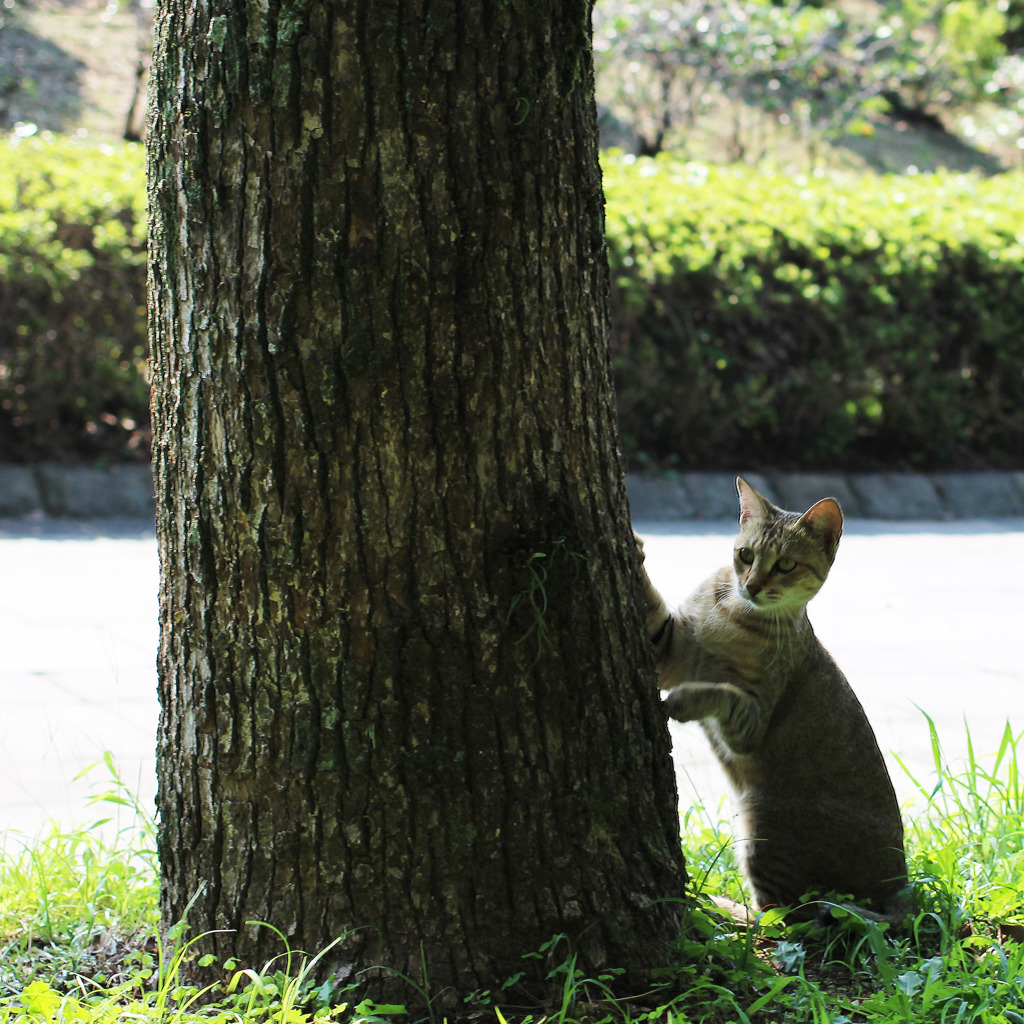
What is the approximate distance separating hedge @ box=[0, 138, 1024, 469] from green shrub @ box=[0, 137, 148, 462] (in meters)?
0.01

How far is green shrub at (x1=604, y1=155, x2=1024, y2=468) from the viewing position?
28.4ft

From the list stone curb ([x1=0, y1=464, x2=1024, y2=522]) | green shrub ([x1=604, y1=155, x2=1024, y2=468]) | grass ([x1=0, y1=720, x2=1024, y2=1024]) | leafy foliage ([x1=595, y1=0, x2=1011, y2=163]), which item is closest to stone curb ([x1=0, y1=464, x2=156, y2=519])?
stone curb ([x1=0, y1=464, x2=1024, y2=522])

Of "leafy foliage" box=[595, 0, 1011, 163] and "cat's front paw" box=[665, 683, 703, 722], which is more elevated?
"leafy foliage" box=[595, 0, 1011, 163]

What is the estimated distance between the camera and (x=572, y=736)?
2.37m

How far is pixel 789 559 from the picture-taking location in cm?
307

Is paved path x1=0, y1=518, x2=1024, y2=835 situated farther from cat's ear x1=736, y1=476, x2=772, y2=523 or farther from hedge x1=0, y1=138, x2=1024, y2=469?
hedge x1=0, y1=138, x2=1024, y2=469

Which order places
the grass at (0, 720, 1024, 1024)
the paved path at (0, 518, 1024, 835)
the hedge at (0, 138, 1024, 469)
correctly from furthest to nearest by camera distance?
the hedge at (0, 138, 1024, 469) < the paved path at (0, 518, 1024, 835) < the grass at (0, 720, 1024, 1024)

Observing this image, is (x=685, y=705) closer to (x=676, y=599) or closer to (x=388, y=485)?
(x=388, y=485)

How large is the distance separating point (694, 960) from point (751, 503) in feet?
4.12

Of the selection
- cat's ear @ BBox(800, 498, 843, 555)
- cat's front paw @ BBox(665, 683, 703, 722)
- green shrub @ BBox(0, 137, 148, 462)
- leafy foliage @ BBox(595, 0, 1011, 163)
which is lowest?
cat's front paw @ BBox(665, 683, 703, 722)

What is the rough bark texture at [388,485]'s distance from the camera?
2.16 meters

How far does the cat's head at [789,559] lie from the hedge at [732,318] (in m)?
5.45

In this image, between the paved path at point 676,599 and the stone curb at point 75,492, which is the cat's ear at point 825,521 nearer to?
the paved path at point 676,599

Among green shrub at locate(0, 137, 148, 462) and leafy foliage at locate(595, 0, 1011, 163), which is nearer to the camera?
green shrub at locate(0, 137, 148, 462)
